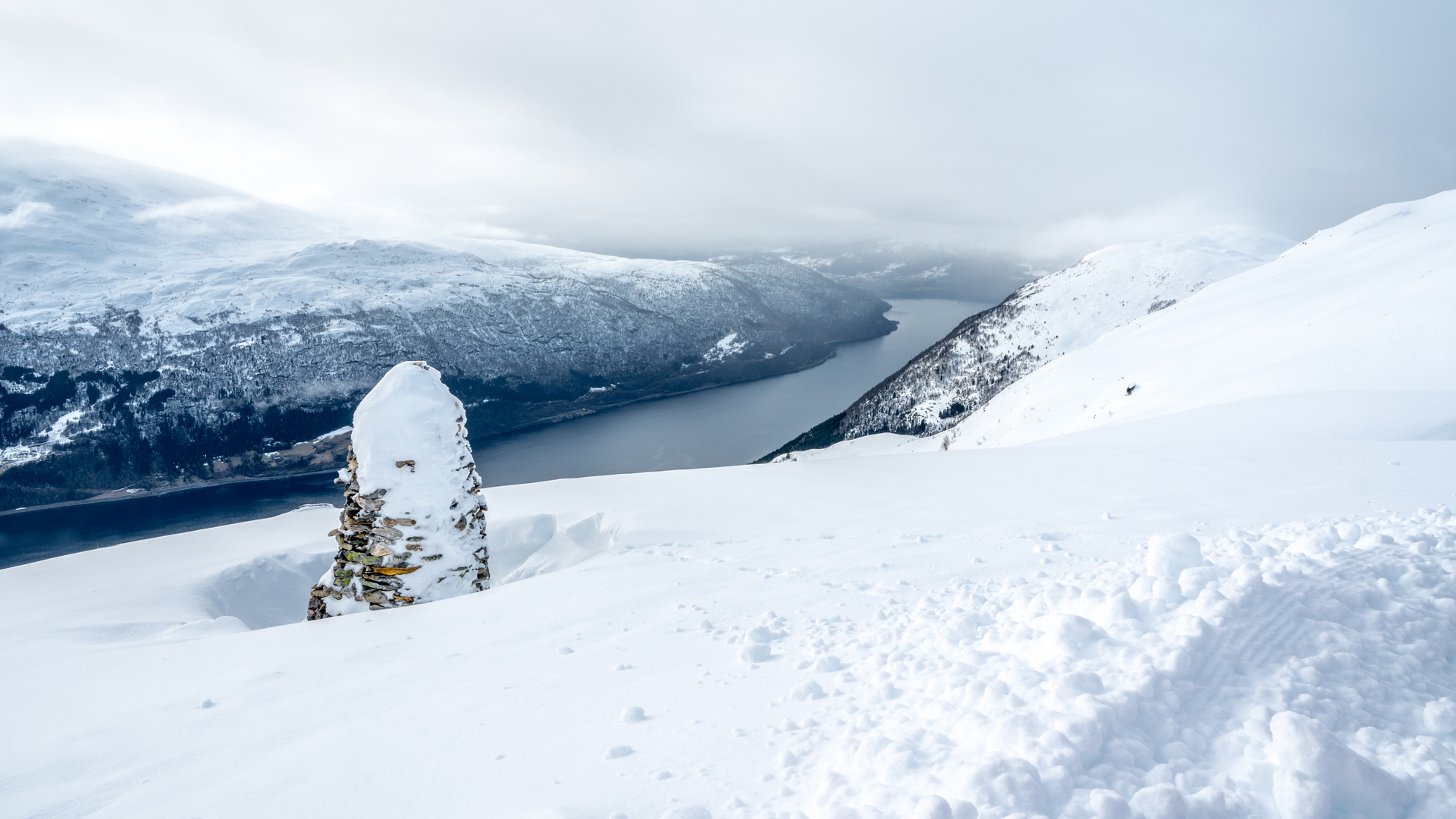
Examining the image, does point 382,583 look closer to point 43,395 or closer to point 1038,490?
point 1038,490

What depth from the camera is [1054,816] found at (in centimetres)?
223

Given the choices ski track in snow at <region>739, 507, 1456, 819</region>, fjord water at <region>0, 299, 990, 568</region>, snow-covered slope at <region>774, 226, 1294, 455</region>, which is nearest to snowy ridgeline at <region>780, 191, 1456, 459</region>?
ski track in snow at <region>739, 507, 1456, 819</region>

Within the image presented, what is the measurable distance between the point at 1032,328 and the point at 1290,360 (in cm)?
6093

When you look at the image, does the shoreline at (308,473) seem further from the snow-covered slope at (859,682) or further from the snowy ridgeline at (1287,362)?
the snow-covered slope at (859,682)

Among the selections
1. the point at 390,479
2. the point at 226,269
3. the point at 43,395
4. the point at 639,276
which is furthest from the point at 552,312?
the point at 390,479

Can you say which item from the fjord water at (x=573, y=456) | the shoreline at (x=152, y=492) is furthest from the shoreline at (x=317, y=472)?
the fjord water at (x=573, y=456)

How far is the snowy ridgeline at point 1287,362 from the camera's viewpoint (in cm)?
Result: 1159

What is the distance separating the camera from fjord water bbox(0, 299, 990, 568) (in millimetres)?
66375

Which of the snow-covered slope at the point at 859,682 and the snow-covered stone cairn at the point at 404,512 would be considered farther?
the snow-covered stone cairn at the point at 404,512

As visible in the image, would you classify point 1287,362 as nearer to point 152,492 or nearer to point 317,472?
point 317,472

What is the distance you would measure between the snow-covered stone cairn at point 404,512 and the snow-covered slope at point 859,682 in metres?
1.97

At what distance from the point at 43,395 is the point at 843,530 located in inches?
4951

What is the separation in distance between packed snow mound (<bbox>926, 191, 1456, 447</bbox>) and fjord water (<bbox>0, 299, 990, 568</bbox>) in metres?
39.1

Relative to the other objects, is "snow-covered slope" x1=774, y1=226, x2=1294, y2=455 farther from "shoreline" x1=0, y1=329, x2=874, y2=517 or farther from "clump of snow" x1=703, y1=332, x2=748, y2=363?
"clump of snow" x1=703, y1=332, x2=748, y2=363
